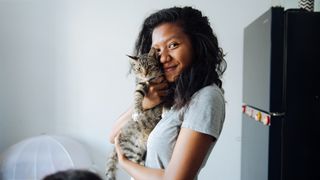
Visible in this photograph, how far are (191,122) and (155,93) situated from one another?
0.35m

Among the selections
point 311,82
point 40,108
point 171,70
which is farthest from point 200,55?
point 40,108

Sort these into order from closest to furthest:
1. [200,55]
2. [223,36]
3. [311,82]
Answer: [200,55]
[311,82]
[223,36]

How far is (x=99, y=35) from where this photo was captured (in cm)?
238

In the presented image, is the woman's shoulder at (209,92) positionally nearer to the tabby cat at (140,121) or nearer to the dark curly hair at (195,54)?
the dark curly hair at (195,54)

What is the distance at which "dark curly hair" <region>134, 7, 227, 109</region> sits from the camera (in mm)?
982

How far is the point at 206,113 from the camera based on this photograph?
88cm

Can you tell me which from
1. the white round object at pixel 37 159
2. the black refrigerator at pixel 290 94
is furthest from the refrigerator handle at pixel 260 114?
the white round object at pixel 37 159

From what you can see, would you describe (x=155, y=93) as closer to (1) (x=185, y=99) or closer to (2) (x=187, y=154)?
(1) (x=185, y=99)

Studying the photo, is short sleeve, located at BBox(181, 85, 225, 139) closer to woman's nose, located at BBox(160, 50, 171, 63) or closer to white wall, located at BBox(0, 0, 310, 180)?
woman's nose, located at BBox(160, 50, 171, 63)

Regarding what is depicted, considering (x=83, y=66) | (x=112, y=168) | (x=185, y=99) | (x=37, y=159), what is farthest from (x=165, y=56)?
(x=83, y=66)

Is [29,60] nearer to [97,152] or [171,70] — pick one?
[97,152]

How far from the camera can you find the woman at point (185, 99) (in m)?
0.87

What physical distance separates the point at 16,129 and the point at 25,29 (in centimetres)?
80

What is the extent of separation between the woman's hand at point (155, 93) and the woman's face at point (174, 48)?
132mm
